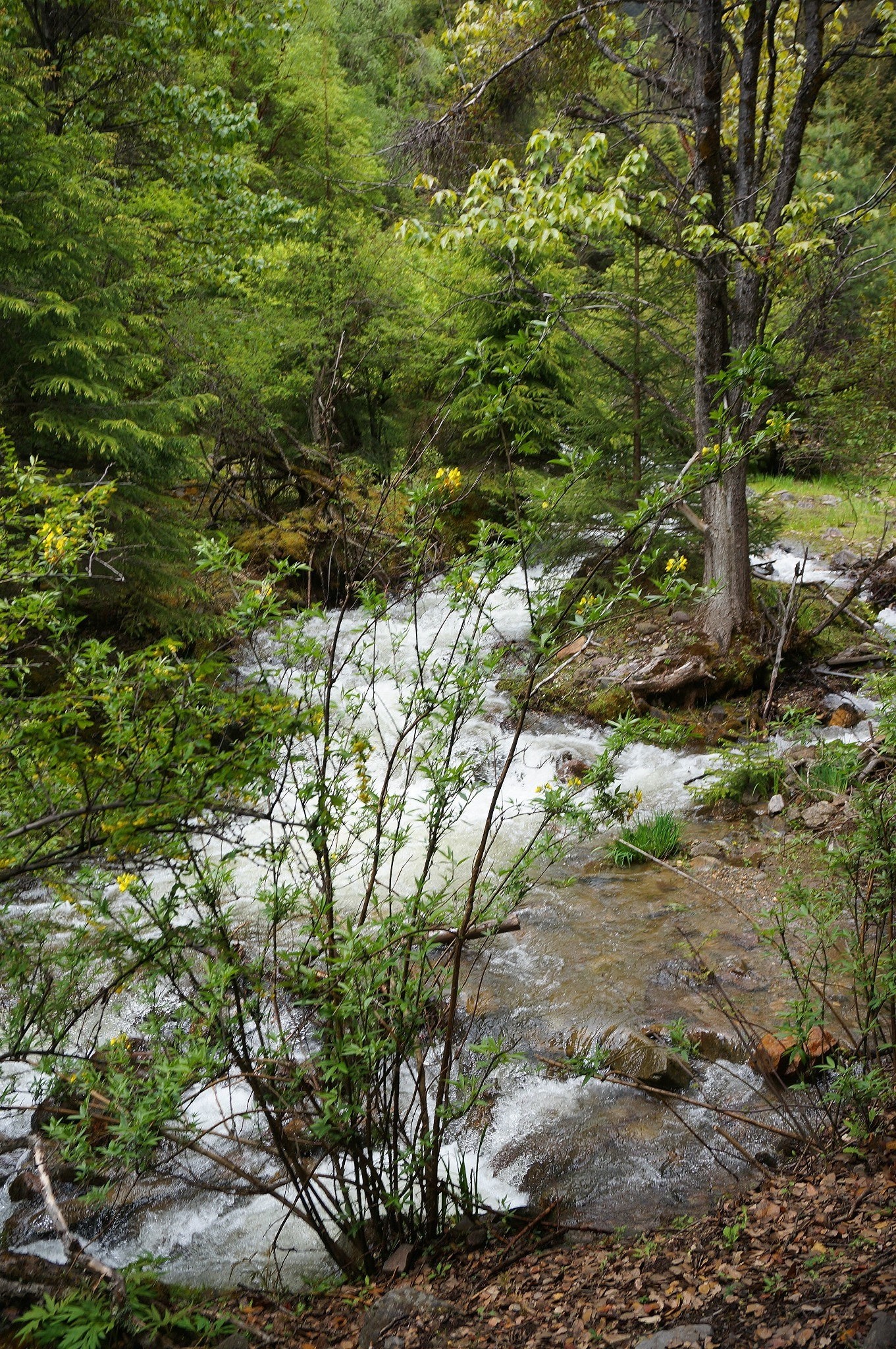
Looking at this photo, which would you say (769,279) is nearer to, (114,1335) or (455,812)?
(455,812)

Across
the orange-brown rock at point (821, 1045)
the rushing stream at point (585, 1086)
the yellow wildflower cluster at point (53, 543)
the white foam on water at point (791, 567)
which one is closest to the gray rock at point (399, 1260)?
the rushing stream at point (585, 1086)

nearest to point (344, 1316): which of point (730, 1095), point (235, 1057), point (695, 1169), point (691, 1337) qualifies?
point (235, 1057)

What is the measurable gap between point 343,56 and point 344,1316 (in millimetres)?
26695

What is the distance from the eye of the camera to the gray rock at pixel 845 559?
11344 mm

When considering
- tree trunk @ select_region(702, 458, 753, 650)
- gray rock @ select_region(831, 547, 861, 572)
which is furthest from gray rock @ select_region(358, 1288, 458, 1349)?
gray rock @ select_region(831, 547, 861, 572)

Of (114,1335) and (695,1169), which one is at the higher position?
(114,1335)

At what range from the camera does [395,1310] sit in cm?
261

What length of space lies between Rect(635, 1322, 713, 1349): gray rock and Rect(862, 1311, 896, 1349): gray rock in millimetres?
435

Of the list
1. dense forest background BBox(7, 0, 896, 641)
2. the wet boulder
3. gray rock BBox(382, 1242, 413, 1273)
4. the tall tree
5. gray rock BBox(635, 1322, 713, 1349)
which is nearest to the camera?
gray rock BBox(635, 1322, 713, 1349)

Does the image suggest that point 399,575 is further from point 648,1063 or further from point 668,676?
point 668,676

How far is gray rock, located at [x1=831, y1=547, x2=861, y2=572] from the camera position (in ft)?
37.2

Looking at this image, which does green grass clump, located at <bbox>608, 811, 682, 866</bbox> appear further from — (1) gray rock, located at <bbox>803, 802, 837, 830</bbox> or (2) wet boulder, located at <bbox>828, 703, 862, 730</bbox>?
(2) wet boulder, located at <bbox>828, 703, 862, 730</bbox>

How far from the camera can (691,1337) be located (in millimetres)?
2223

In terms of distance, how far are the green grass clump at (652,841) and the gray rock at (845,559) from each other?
6.47m
